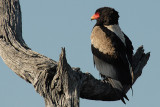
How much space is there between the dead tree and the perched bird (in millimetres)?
258

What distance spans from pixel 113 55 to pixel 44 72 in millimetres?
2121

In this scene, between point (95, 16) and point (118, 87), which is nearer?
point (118, 87)

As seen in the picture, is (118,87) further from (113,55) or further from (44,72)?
(44,72)

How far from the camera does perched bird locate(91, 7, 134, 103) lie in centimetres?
718

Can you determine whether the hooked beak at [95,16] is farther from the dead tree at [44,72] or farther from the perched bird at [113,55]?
the dead tree at [44,72]

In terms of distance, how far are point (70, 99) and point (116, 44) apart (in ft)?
7.64

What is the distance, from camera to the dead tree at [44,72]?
538cm

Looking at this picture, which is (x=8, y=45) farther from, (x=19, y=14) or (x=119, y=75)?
(x=119, y=75)

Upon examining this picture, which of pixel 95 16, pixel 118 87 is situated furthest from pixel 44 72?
pixel 95 16

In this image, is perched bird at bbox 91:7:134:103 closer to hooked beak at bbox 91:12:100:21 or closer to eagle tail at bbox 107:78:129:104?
eagle tail at bbox 107:78:129:104

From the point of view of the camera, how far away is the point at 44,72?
220 inches

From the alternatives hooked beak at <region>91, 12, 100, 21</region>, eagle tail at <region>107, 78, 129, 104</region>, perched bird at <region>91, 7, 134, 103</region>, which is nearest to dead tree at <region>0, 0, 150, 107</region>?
eagle tail at <region>107, 78, 129, 104</region>

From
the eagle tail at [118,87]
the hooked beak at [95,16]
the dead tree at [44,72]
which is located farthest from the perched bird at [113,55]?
the hooked beak at [95,16]

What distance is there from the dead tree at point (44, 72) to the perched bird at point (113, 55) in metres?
0.26
